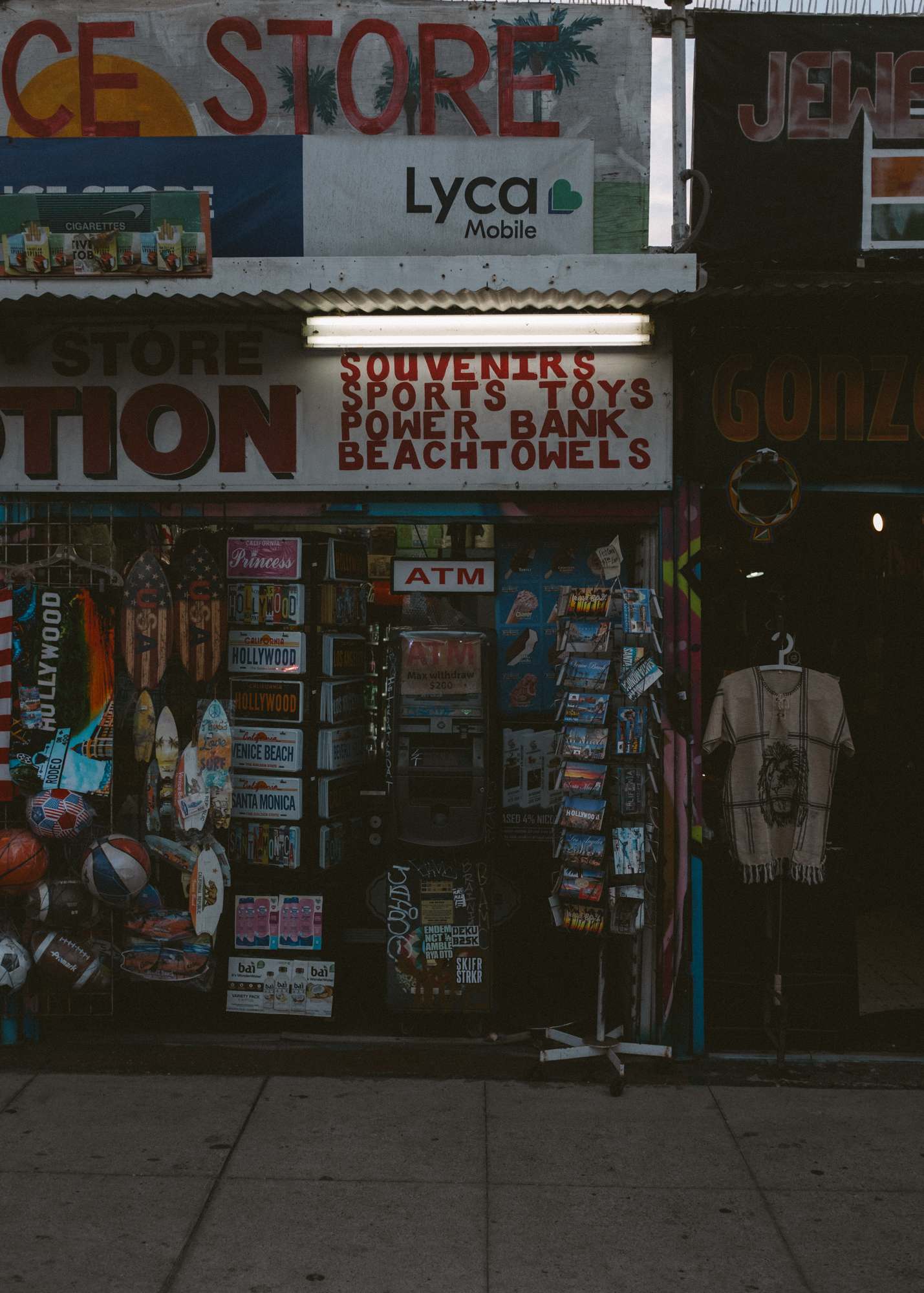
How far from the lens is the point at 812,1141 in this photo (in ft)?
15.5

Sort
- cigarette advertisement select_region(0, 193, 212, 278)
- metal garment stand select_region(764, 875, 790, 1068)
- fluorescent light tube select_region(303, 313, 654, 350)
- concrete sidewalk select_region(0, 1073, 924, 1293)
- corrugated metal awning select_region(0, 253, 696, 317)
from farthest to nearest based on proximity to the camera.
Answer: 1. metal garment stand select_region(764, 875, 790, 1068)
2. fluorescent light tube select_region(303, 313, 654, 350)
3. cigarette advertisement select_region(0, 193, 212, 278)
4. corrugated metal awning select_region(0, 253, 696, 317)
5. concrete sidewalk select_region(0, 1073, 924, 1293)

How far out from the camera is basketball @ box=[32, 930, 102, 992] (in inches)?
216

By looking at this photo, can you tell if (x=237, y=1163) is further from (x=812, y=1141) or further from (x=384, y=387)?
(x=384, y=387)

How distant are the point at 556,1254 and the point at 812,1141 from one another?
1.43 m

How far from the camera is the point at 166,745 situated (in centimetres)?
561

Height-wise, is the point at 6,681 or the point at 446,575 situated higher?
the point at 446,575

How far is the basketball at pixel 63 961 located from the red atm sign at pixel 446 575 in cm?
240

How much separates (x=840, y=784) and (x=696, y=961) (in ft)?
11.8

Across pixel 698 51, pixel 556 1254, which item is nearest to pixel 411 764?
pixel 556 1254

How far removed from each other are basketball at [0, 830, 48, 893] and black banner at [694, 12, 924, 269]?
4.37 metres

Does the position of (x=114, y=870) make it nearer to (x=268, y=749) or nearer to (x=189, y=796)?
(x=189, y=796)

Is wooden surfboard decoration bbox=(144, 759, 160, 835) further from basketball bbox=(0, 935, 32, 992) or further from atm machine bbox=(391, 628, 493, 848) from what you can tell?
atm machine bbox=(391, 628, 493, 848)

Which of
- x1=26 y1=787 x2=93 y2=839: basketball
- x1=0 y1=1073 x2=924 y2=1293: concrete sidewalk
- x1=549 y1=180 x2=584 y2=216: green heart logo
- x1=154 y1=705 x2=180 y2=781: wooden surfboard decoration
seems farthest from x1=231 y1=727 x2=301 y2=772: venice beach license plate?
x1=549 y1=180 x2=584 y2=216: green heart logo

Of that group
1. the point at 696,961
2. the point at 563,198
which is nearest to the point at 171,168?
the point at 563,198
